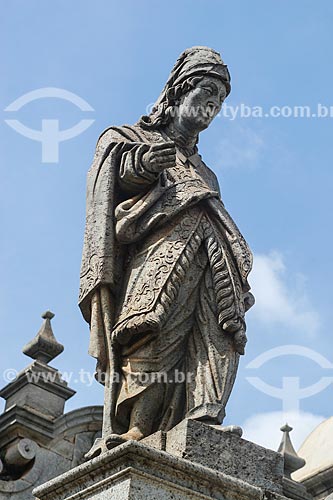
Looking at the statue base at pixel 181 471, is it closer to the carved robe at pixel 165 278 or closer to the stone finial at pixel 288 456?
the carved robe at pixel 165 278

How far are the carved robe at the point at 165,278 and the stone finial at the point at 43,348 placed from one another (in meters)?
8.85

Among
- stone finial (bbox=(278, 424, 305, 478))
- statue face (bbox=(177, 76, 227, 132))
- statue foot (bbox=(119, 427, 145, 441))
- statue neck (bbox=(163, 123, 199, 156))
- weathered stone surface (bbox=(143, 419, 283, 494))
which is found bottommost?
weathered stone surface (bbox=(143, 419, 283, 494))

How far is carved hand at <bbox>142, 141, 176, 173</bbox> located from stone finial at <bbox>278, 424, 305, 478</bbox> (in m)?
9.40

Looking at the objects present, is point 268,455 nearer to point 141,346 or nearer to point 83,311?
point 141,346

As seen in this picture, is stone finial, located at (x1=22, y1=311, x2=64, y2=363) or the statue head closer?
the statue head

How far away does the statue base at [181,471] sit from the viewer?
7039 mm

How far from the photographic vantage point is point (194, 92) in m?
8.73

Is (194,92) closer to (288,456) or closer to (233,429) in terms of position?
(233,429)

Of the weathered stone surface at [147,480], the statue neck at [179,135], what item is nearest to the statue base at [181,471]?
the weathered stone surface at [147,480]

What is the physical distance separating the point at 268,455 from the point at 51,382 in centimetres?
998

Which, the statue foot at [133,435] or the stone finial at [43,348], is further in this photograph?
the stone finial at [43,348]

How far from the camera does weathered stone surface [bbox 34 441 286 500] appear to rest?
23.0 ft

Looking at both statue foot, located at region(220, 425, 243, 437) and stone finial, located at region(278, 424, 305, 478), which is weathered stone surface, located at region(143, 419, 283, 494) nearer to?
statue foot, located at region(220, 425, 243, 437)

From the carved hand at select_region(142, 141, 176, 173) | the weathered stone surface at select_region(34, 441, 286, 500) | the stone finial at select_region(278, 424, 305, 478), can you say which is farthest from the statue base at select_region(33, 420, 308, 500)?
the stone finial at select_region(278, 424, 305, 478)
